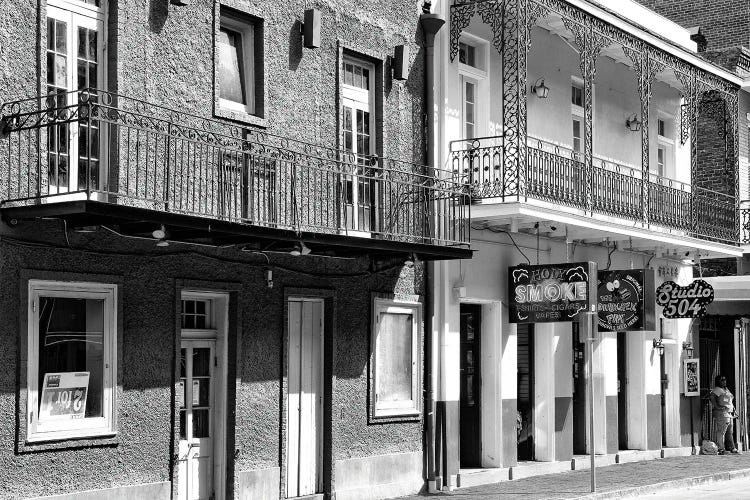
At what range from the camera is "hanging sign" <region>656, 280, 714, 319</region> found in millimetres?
22906

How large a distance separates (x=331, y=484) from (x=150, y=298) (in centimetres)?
389

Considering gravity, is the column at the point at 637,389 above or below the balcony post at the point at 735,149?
below

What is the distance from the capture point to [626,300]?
802 inches

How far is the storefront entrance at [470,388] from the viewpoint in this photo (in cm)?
1914

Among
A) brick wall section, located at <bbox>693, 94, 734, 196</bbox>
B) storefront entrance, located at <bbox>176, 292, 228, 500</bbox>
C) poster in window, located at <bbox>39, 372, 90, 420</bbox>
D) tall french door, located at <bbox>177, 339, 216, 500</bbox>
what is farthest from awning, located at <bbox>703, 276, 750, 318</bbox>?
poster in window, located at <bbox>39, 372, 90, 420</bbox>

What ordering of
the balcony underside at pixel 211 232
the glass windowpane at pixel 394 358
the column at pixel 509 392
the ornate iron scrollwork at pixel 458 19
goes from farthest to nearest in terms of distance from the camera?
the column at pixel 509 392 < the ornate iron scrollwork at pixel 458 19 < the glass windowpane at pixel 394 358 < the balcony underside at pixel 211 232

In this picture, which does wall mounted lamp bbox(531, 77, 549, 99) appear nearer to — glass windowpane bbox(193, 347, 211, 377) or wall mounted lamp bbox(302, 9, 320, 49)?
wall mounted lamp bbox(302, 9, 320, 49)

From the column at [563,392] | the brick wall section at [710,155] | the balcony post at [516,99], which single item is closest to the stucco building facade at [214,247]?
the balcony post at [516,99]

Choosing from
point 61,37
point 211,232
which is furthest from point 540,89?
point 61,37

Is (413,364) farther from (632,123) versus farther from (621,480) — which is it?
(632,123)

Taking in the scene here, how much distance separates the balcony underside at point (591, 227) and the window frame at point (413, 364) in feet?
5.90

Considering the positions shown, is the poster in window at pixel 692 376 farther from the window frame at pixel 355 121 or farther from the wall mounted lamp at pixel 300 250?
the wall mounted lamp at pixel 300 250

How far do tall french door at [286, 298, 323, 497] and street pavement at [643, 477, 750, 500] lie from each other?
16.9 feet

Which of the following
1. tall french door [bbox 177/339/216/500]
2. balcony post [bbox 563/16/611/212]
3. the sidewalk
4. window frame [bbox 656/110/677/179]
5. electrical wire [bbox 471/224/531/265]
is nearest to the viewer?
tall french door [bbox 177/339/216/500]
